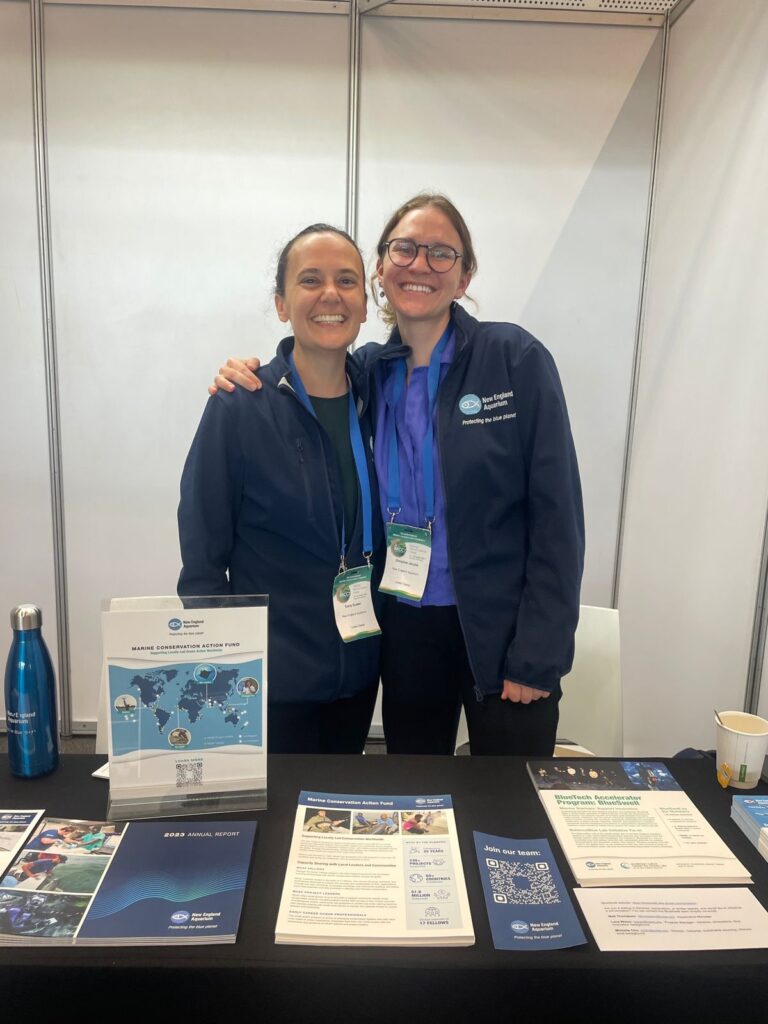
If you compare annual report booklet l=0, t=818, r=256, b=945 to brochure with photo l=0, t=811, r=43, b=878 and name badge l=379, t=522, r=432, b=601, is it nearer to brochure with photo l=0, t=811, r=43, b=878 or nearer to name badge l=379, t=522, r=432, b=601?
brochure with photo l=0, t=811, r=43, b=878

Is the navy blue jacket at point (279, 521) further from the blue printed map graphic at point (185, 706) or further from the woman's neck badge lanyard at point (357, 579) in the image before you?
the blue printed map graphic at point (185, 706)

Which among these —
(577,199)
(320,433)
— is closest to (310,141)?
(577,199)

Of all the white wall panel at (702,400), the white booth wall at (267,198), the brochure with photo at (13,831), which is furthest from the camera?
the white booth wall at (267,198)

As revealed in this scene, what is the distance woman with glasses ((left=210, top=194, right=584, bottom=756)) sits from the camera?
135 cm

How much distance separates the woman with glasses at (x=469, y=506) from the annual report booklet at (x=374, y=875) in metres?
0.43

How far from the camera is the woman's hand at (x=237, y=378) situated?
4.61 ft

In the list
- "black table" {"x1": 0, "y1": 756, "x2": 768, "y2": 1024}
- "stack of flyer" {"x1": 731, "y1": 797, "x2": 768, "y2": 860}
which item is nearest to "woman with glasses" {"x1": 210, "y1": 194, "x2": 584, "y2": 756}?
"stack of flyer" {"x1": 731, "y1": 797, "x2": 768, "y2": 860}

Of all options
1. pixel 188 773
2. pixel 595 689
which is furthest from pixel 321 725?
pixel 595 689

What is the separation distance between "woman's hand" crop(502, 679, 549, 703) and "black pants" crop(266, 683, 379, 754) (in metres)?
0.31

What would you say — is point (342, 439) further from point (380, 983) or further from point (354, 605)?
point (380, 983)

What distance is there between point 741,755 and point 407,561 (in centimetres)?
69

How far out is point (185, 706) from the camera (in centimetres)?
95

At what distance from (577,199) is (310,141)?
110cm

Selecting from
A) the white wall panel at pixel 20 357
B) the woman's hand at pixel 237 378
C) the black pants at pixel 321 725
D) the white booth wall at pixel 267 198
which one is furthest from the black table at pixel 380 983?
the white wall panel at pixel 20 357
